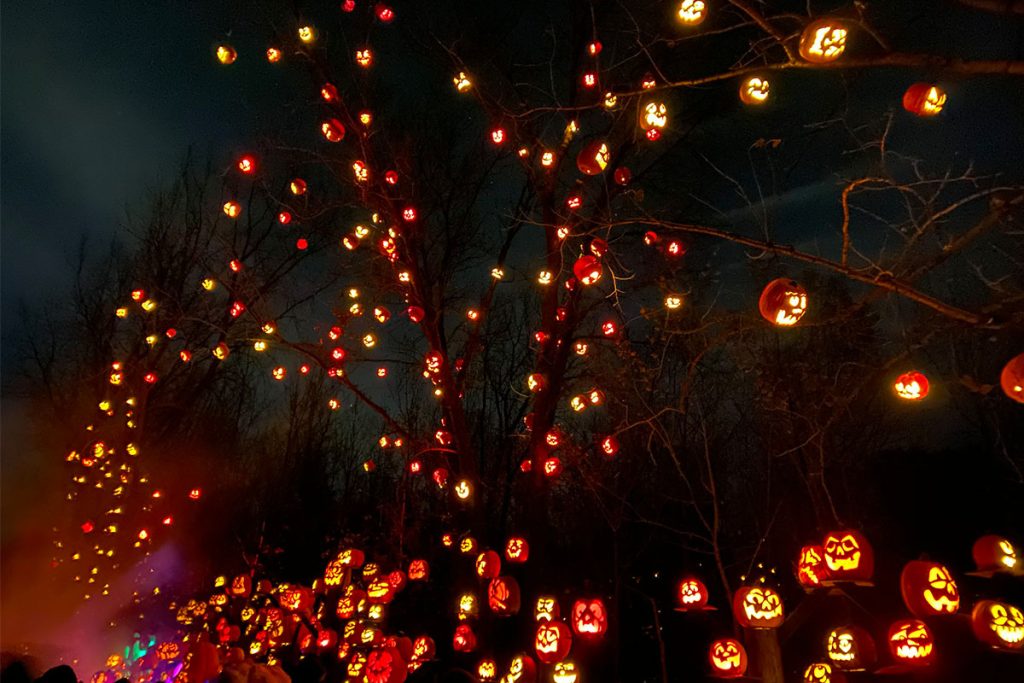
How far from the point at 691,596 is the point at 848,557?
2.48 metres

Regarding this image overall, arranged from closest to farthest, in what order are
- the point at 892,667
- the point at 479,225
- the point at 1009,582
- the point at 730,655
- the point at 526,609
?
the point at 892,667 < the point at 730,655 < the point at 526,609 < the point at 479,225 < the point at 1009,582

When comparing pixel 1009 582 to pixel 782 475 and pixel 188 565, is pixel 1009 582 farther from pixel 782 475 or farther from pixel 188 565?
A: pixel 188 565

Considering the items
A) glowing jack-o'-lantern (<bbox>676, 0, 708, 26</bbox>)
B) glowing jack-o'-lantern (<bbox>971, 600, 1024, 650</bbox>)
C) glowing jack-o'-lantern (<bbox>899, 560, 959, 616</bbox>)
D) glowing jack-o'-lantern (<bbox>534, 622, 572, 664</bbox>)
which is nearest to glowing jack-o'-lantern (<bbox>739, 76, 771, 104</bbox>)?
glowing jack-o'-lantern (<bbox>676, 0, 708, 26</bbox>)

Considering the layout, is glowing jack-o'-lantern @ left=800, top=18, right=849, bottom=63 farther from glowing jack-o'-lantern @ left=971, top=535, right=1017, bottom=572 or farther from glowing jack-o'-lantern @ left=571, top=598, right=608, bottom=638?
glowing jack-o'-lantern @ left=571, top=598, right=608, bottom=638

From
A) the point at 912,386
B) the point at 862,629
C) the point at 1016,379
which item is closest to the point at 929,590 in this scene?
the point at 862,629

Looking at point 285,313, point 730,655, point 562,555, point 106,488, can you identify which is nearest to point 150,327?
point 285,313

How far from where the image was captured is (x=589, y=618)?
9453mm

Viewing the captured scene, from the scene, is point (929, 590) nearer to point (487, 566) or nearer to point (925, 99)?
point (925, 99)

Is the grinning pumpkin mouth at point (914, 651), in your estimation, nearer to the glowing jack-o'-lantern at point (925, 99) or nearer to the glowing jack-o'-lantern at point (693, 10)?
the glowing jack-o'-lantern at point (925, 99)

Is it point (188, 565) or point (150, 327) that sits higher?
point (150, 327)

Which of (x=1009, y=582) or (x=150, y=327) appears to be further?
(x=150, y=327)

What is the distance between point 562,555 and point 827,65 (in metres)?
16.4

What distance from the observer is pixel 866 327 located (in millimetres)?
11484

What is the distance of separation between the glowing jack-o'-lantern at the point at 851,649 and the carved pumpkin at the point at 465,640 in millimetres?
4852
